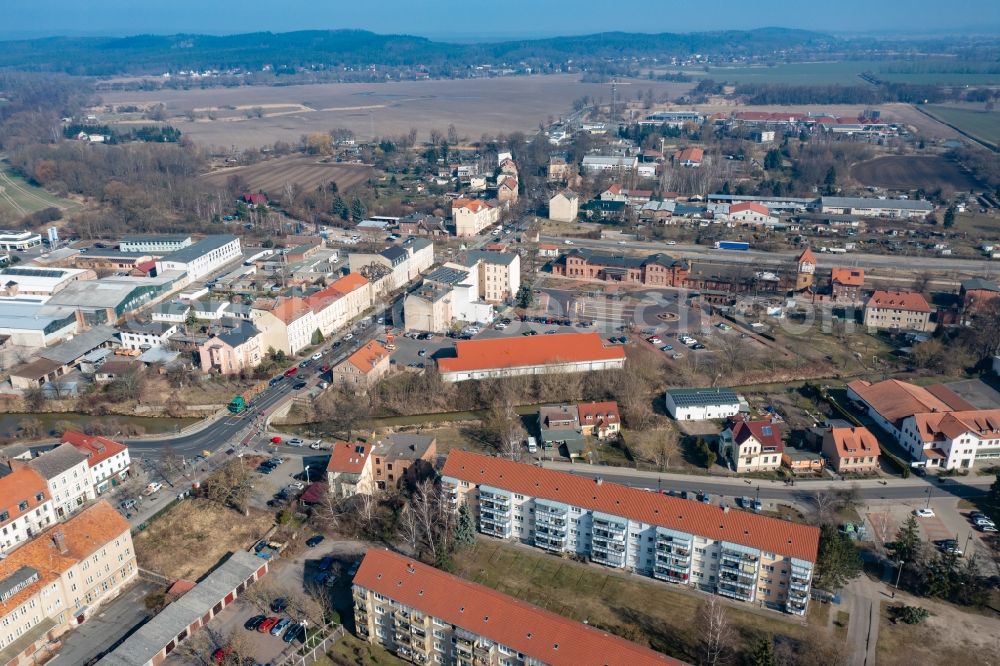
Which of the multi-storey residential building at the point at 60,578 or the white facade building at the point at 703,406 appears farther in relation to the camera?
the white facade building at the point at 703,406

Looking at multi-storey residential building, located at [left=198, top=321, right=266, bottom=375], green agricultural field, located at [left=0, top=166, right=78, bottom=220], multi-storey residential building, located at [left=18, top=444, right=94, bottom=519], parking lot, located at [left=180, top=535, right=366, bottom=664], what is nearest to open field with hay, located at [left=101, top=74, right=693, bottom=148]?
green agricultural field, located at [left=0, top=166, right=78, bottom=220]

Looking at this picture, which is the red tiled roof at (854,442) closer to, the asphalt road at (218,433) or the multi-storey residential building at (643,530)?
the multi-storey residential building at (643,530)

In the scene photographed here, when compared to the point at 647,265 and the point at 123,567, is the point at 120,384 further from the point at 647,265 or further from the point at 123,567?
the point at 647,265

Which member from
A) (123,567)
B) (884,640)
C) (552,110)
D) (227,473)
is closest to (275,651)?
(123,567)

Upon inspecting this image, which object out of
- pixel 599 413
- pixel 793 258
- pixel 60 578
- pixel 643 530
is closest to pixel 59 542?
pixel 60 578

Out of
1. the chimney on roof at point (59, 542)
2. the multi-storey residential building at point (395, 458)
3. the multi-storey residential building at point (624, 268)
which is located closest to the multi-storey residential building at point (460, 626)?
the multi-storey residential building at point (395, 458)

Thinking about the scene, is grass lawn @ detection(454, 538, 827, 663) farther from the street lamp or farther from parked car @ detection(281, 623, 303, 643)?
parked car @ detection(281, 623, 303, 643)
